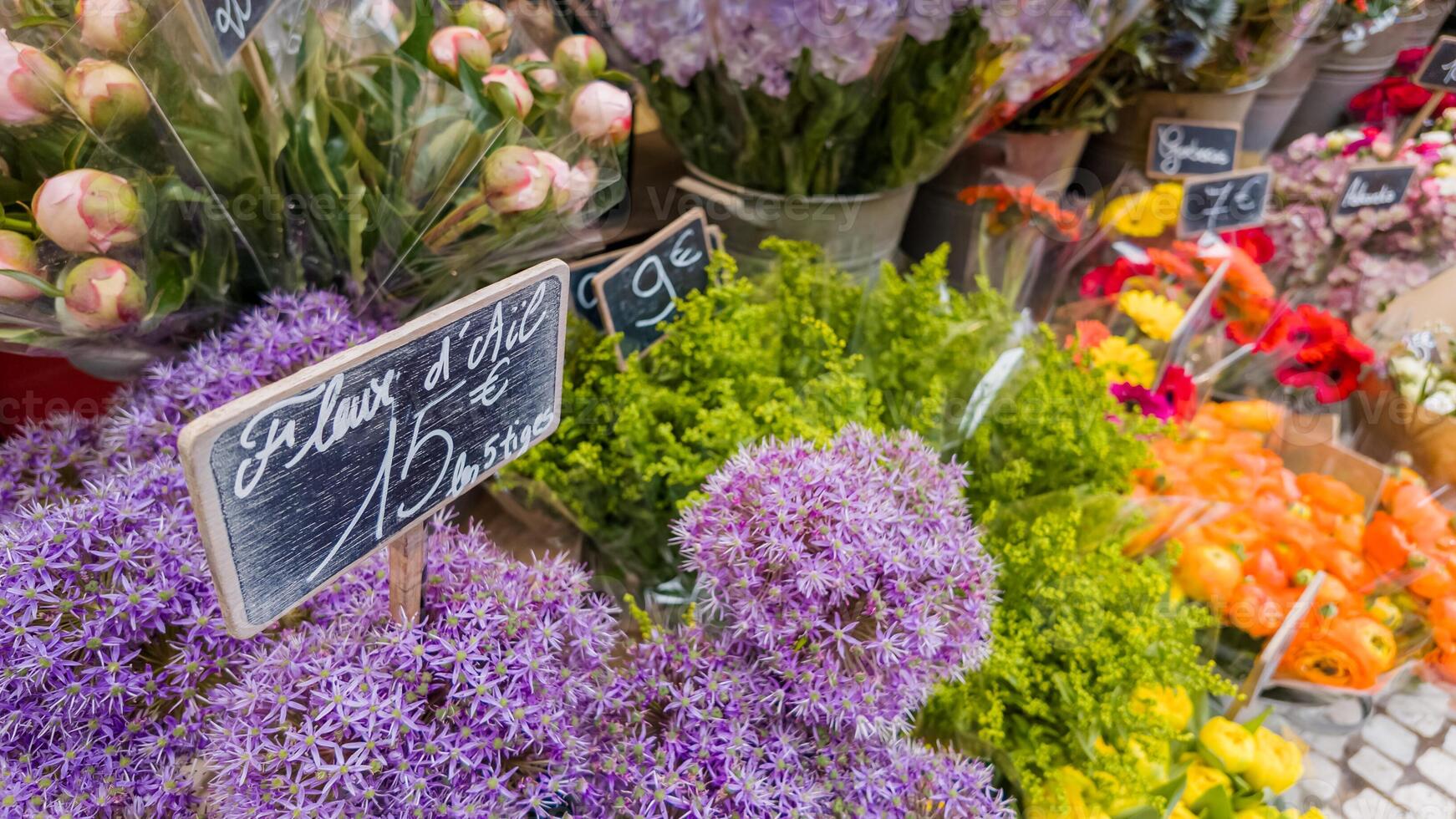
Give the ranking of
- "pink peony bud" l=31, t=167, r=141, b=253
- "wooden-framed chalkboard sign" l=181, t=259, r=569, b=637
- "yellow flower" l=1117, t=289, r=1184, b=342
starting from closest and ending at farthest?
"wooden-framed chalkboard sign" l=181, t=259, r=569, b=637 → "pink peony bud" l=31, t=167, r=141, b=253 → "yellow flower" l=1117, t=289, r=1184, b=342

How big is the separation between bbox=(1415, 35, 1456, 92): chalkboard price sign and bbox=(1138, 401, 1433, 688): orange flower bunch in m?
1.03

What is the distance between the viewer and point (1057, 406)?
0.88 m

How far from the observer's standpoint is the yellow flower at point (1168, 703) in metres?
0.79

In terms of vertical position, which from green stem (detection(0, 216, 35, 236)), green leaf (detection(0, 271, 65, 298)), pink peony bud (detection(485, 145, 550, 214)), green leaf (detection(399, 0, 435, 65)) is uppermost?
green leaf (detection(399, 0, 435, 65))

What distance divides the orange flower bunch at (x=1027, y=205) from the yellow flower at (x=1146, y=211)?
0.14 meters

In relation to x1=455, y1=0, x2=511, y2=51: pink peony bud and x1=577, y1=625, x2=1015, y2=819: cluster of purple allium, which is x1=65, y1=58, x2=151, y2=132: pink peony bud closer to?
x1=455, y1=0, x2=511, y2=51: pink peony bud

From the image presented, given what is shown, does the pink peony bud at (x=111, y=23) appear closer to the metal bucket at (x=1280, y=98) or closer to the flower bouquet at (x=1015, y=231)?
the flower bouquet at (x=1015, y=231)

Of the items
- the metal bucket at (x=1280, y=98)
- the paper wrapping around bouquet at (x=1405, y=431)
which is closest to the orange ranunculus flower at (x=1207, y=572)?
the paper wrapping around bouquet at (x=1405, y=431)

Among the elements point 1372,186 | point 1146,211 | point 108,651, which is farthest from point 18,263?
point 1372,186

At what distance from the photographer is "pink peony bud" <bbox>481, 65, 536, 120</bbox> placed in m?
0.71

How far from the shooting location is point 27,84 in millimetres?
577

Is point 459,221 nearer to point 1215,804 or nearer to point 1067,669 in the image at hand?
point 1067,669

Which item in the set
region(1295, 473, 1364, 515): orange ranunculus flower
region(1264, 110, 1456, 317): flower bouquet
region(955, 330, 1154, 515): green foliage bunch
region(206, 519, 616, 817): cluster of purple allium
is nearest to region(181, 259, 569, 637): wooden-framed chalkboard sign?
region(206, 519, 616, 817): cluster of purple allium

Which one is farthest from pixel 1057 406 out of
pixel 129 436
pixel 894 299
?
pixel 129 436
